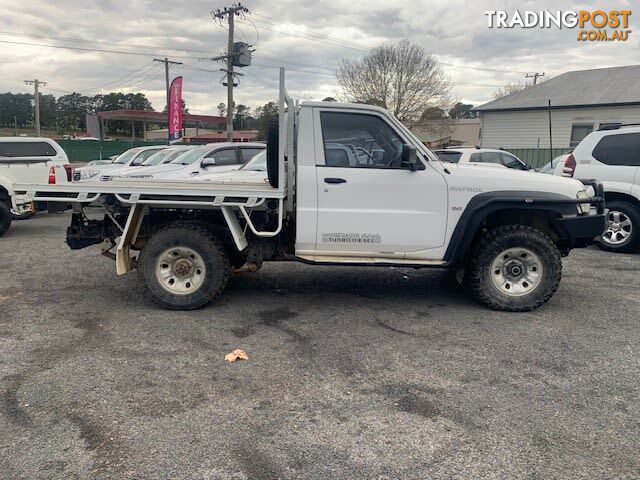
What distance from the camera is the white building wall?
22497 millimetres

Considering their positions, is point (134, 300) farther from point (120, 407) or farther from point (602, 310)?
point (602, 310)

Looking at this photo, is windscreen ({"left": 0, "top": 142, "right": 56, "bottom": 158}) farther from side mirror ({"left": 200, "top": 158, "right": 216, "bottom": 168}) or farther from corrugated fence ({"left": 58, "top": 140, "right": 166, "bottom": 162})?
corrugated fence ({"left": 58, "top": 140, "right": 166, "bottom": 162})

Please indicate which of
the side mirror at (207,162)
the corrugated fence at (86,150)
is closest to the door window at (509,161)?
the side mirror at (207,162)

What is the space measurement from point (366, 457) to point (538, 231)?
351 cm

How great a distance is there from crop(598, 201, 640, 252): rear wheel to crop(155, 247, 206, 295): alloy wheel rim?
6701 millimetres

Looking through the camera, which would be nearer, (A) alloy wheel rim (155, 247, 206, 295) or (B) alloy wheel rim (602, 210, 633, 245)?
(A) alloy wheel rim (155, 247, 206, 295)

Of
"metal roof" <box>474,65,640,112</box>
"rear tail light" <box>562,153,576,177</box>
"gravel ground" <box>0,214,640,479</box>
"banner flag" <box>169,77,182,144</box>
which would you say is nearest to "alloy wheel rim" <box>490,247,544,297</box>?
"gravel ground" <box>0,214,640,479</box>

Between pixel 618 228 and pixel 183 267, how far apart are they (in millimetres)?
7243

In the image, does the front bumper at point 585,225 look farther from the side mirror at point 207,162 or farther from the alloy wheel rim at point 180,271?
the side mirror at point 207,162

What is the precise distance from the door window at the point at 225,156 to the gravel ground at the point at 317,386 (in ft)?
19.5

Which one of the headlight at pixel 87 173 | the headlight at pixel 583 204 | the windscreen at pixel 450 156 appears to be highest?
the windscreen at pixel 450 156

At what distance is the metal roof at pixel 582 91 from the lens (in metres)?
22.5

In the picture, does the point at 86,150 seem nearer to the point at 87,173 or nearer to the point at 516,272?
the point at 87,173

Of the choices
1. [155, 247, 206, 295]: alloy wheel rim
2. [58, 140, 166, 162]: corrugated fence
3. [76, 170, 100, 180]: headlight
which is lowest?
[155, 247, 206, 295]: alloy wheel rim
